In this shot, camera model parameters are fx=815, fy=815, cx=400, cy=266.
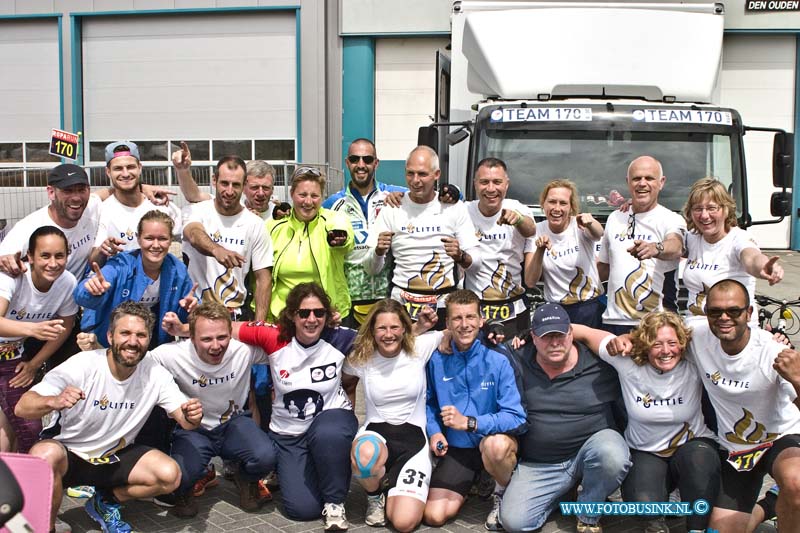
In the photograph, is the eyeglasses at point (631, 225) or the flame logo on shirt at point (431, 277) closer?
the eyeglasses at point (631, 225)

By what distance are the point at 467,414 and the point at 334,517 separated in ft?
3.27

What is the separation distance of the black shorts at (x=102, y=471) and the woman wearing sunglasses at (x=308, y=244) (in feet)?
4.60

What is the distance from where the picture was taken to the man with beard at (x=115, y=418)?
4543 mm

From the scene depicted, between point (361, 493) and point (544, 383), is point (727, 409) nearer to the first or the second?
point (544, 383)

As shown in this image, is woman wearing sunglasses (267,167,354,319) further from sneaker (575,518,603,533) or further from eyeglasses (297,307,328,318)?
sneaker (575,518,603,533)

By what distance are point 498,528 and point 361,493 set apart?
3.34 feet

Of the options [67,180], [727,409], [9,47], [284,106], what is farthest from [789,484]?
[9,47]

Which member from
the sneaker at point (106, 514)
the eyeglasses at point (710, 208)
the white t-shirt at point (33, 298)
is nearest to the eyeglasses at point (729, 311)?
the eyeglasses at point (710, 208)

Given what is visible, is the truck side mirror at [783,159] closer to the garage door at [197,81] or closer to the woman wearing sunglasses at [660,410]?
the woman wearing sunglasses at [660,410]

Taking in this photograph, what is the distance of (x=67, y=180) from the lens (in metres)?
5.22

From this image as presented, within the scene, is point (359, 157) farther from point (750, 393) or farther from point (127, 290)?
point (750, 393)

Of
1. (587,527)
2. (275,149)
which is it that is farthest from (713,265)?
(275,149)

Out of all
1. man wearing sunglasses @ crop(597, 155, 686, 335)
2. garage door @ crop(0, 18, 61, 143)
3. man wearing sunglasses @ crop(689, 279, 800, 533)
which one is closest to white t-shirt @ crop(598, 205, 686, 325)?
man wearing sunglasses @ crop(597, 155, 686, 335)

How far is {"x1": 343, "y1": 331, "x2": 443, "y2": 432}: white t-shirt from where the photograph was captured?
5.00m
